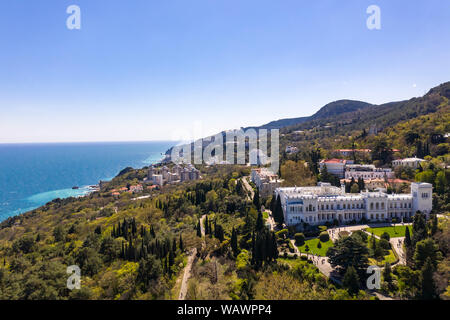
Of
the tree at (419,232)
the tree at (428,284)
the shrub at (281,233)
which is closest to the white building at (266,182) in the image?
the shrub at (281,233)

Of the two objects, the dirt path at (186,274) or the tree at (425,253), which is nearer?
the dirt path at (186,274)

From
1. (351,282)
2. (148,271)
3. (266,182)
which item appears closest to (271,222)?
(266,182)

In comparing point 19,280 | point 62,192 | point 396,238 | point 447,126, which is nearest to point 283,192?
point 396,238

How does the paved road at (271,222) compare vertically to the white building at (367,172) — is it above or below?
below

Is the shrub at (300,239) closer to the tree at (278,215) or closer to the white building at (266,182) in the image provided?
the tree at (278,215)

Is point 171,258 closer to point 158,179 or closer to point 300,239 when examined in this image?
point 300,239

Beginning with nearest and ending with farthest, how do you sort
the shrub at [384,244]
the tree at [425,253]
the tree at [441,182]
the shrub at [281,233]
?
the tree at [425,253] < the shrub at [384,244] < the shrub at [281,233] < the tree at [441,182]

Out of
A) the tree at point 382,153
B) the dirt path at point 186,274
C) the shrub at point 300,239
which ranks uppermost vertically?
the tree at point 382,153

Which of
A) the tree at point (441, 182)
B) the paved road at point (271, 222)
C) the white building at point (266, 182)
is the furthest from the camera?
the white building at point (266, 182)
